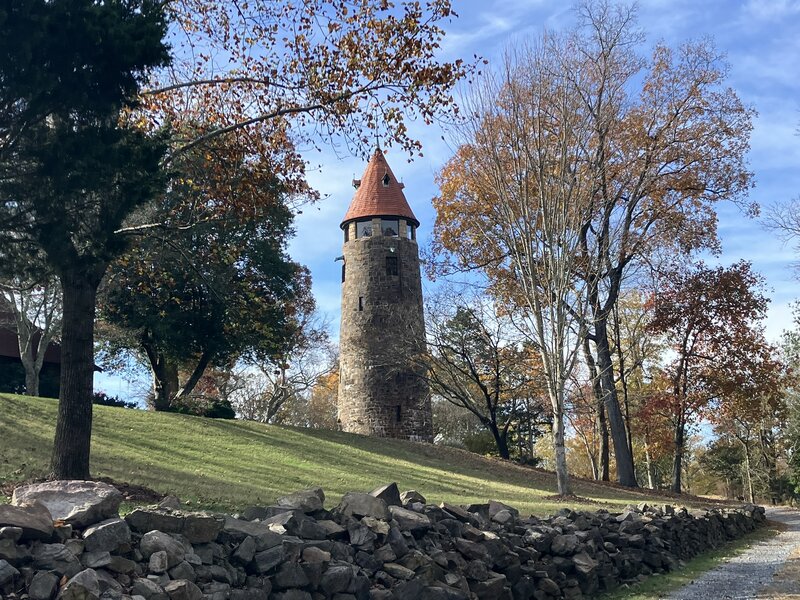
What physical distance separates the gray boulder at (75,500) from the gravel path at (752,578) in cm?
679

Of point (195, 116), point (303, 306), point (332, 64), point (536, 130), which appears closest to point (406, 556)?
point (332, 64)

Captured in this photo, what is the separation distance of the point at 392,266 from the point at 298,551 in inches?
997

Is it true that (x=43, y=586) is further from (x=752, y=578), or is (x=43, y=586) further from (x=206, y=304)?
(x=206, y=304)

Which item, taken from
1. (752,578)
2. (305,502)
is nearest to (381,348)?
(752,578)

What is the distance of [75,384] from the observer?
10.8 m

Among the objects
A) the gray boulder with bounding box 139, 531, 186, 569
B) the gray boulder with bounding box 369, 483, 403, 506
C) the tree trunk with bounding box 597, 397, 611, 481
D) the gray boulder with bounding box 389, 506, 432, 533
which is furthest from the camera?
the tree trunk with bounding box 597, 397, 611, 481

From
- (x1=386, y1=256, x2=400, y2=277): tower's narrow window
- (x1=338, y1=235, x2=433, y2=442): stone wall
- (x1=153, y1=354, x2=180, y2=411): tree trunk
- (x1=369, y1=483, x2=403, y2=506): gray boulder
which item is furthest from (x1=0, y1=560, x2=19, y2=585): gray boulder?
(x1=386, y1=256, x2=400, y2=277): tower's narrow window

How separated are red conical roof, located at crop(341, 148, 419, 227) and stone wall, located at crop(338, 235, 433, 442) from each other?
1393 millimetres

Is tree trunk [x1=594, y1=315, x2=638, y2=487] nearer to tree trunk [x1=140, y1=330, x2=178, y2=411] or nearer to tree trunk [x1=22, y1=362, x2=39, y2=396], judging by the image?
tree trunk [x1=140, y1=330, x2=178, y2=411]

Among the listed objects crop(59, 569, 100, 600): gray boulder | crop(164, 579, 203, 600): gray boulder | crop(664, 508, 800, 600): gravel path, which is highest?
crop(59, 569, 100, 600): gray boulder

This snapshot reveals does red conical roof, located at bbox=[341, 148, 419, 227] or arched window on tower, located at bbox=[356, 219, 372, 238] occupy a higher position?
red conical roof, located at bbox=[341, 148, 419, 227]

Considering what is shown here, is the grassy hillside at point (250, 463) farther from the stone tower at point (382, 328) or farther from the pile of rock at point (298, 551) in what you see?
the stone tower at point (382, 328)

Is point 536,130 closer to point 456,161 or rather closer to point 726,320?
point 456,161

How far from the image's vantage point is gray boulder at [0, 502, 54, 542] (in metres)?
4.94
